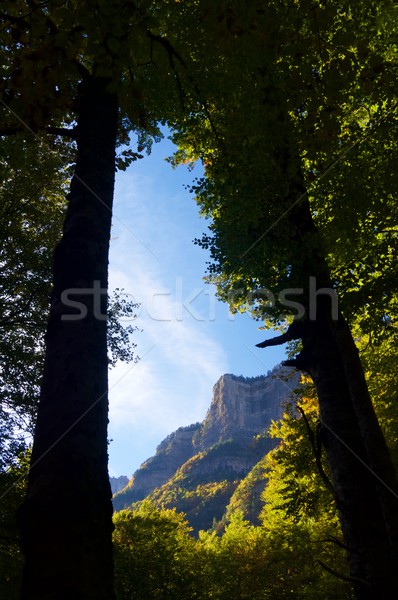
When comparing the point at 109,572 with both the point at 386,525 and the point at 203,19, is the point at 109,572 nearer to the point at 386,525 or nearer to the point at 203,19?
the point at 203,19

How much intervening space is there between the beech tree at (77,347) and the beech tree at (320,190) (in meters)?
1.31

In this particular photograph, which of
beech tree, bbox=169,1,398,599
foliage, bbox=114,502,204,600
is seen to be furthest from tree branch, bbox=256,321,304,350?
foliage, bbox=114,502,204,600

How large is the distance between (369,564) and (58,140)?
503 inches

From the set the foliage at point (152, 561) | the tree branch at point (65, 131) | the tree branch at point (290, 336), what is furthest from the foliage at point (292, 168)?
the foliage at point (152, 561)

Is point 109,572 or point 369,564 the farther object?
point 369,564

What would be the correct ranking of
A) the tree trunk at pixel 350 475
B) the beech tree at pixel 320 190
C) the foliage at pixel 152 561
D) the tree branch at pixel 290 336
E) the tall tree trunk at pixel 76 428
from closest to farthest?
the tall tree trunk at pixel 76 428 < the beech tree at pixel 320 190 < the tree trunk at pixel 350 475 < the tree branch at pixel 290 336 < the foliage at pixel 152 561

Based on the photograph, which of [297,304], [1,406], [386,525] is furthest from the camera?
[1,406]

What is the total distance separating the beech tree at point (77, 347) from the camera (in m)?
1.75

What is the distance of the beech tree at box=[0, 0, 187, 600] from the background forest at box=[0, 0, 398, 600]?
12 millimetres

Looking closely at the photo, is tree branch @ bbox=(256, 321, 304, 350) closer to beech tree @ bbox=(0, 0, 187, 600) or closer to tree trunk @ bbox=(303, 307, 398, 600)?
tree trunk @ bbox=(303, 307, 398, 600)

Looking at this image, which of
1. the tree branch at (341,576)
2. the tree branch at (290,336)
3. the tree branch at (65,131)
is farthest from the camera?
the tree branch at (290,336)

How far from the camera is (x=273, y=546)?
21.4m

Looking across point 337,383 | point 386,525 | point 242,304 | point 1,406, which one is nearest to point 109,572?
point 386,525

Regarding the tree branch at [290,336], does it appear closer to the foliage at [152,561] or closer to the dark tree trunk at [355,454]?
the dark tree trunk at [355,454]
